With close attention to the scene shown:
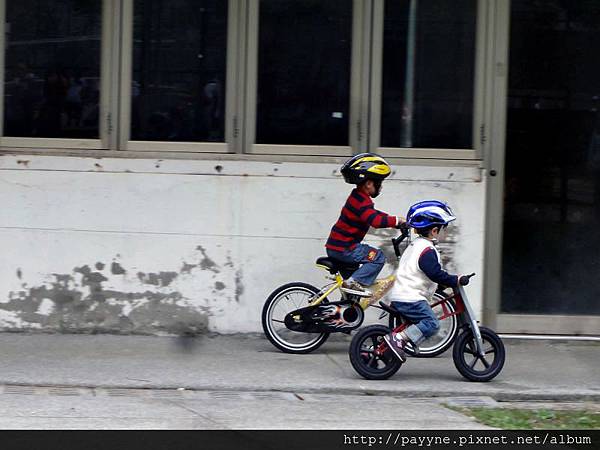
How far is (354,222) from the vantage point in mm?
9508

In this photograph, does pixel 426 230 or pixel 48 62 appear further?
pixel 48 62

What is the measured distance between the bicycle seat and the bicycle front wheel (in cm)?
25

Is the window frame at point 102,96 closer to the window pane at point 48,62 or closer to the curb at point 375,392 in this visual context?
the window pane at point 48,62

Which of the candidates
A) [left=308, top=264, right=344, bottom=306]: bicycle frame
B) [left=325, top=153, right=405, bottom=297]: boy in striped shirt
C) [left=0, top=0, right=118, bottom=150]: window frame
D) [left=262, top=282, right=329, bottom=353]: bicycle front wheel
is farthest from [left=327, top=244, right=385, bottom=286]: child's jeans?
[left=0, top=0, right=118, bottom=150]: window frame

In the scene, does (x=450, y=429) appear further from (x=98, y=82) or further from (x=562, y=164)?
(x=98, y=82)

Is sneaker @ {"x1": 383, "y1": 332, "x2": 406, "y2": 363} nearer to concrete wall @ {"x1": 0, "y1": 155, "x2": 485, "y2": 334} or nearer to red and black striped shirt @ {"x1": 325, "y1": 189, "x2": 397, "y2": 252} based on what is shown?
red and black striped shirt @ {"x1": 325, "y1": 189, "x2": 397, "y2": 252}

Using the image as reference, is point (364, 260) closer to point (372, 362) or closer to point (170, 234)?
point (372, 362)

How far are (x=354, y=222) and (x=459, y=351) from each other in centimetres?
155

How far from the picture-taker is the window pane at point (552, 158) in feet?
34.6

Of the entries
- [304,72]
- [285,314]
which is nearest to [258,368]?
[285,314]

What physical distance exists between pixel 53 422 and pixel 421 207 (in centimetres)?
344

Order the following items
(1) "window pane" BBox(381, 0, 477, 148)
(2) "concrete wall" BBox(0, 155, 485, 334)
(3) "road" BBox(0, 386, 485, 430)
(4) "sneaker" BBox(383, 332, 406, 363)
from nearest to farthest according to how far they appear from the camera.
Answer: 1. (3) "road" BBox(0, 386, 485, 430)
2. (4) "sneaker" BBox(383, 332, 406, 363)
3. (2) "concrete wall" BBox(0, 155, 485, 334)
4. (1) "window pane" BBox(381, 0, 477, 148)

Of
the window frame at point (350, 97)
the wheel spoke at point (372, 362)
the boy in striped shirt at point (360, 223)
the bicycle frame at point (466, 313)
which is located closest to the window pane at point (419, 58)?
the window frame at point (350, 97)

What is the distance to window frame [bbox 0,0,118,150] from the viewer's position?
10281mm
